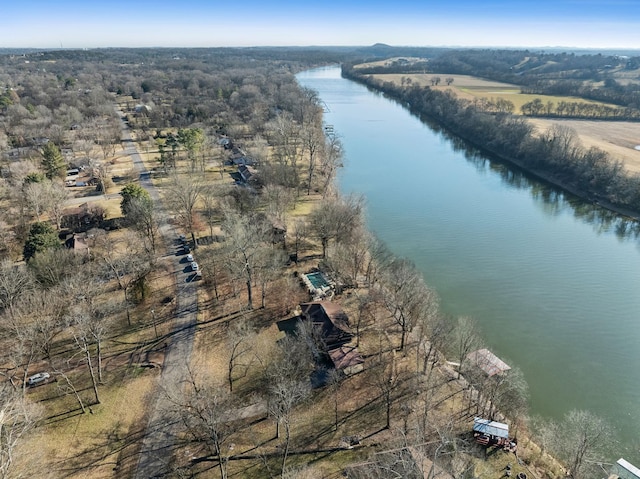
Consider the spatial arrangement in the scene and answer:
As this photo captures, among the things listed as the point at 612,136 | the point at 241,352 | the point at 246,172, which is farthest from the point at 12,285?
the point at 612,136

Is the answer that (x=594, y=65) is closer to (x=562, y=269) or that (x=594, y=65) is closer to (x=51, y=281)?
(x=562, y=269)

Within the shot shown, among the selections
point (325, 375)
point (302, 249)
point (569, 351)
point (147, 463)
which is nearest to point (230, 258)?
point (302, 249)

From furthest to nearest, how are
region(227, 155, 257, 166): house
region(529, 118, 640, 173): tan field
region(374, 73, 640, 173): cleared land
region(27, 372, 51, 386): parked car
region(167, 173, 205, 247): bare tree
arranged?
region(374, 73, 640, 173): cleared land
region(529, 118, 640, 173): tan field
region(227, 155, 257, 166): house
region(167, 173, 205, 247): bare tree
region(27, 372, 51, 386): parked car

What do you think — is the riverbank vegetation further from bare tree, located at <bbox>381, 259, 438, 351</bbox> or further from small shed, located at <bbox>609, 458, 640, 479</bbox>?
small shed, located at <bbox>609, 458, 640, 479</bbox>

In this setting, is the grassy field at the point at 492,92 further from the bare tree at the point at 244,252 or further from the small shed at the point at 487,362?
the bare tree at the point at 244,252

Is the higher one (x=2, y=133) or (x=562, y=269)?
(x=2, y=133)

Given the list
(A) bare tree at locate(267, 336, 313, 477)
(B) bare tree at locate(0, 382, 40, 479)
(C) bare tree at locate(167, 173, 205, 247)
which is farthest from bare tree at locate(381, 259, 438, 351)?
(B) bare tree at locate(0, 382, 40, 479)
